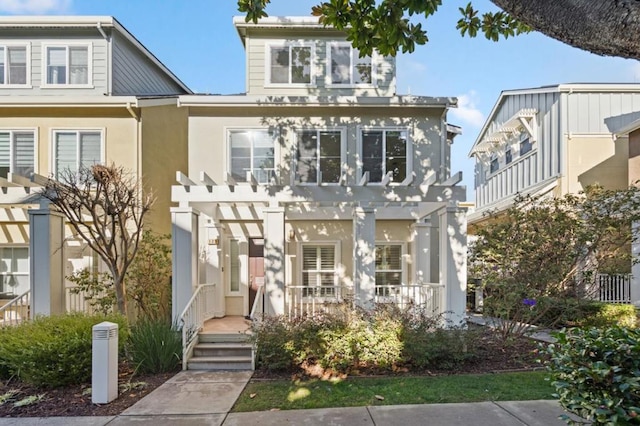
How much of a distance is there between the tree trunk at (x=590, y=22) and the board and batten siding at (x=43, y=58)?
11831mm

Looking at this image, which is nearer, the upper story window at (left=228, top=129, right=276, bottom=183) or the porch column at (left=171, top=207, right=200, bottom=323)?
the porch column at (left=171, top=207, right=200, bottom=323)

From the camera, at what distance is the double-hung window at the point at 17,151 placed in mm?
10805

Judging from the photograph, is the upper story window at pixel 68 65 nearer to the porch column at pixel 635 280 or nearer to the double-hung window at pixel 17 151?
the double-hung window at pixel 17 151

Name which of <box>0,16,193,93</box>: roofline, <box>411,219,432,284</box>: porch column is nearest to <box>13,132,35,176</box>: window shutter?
<box>0,16,193,93</box>: roofline

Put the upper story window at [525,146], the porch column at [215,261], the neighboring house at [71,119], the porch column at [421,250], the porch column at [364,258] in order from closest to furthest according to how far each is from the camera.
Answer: the porch column at [364,258]
the porch column at [215,261]
the porch column at [421,250]
the neighboring house at [71,119]
the upper story window at [525,146]

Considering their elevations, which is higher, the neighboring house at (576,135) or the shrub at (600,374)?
the neighboring house at (576,135)

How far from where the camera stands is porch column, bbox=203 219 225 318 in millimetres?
10047

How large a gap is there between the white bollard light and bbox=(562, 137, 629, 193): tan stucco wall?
1383 cm

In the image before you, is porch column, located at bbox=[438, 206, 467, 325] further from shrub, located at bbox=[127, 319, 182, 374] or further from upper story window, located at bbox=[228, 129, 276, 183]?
shrub, located at bbox=[127, 319, 182, 374]

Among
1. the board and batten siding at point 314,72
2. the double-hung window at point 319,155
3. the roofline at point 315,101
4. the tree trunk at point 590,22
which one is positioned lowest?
the tree trunk at point 590,22

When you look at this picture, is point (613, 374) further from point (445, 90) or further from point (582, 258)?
point (445, 90)

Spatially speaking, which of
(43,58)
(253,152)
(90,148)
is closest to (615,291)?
(253,152)

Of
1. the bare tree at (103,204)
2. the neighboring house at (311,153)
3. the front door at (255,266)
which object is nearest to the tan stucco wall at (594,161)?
the neighboring house at (311,153)

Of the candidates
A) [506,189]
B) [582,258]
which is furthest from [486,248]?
[506,189]
